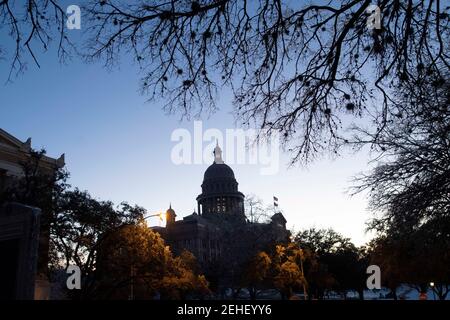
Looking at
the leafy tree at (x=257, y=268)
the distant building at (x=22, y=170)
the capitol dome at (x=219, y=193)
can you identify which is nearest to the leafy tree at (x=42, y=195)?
the distant building at (x=22, y=170)

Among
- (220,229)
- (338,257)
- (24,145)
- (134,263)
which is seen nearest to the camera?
(134,263)

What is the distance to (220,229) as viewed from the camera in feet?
224

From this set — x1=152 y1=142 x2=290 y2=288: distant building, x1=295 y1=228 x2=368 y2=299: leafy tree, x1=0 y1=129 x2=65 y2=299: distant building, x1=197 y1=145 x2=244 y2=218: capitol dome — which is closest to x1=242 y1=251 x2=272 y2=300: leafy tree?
x1=152 y1=142 x2=290 y2=288: distant building

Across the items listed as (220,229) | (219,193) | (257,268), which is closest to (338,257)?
(220,229)

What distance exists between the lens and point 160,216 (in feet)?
103

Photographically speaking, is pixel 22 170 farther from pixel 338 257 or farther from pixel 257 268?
pixel 338 257

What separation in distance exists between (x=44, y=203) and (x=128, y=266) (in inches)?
284

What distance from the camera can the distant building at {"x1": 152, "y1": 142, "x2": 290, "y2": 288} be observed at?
49.3 metres

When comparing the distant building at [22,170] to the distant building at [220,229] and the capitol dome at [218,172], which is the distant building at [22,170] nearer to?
the distant building at [220,229]

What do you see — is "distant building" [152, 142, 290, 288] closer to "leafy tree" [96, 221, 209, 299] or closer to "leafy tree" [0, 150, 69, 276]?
"leafy tree" [96, 221, 209, 299]

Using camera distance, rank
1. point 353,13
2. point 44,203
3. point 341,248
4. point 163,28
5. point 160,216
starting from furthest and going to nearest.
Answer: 1. point 341,248
2. point 160,216
3. point 44,203
4. point 353,13
5. point 163,28

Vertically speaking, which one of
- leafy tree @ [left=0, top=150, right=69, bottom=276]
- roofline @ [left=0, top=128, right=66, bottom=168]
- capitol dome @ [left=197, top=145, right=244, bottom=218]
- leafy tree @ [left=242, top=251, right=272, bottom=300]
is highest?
capitol dome @ [left=197, top=145, right=244, bottom=218]
